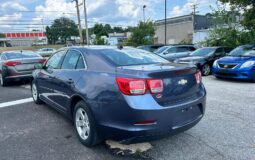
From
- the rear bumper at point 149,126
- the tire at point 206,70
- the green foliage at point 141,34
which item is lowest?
the tire at point 206,70

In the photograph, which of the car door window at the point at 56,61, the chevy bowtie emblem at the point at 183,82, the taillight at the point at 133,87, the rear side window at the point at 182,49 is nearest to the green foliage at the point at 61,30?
the rear side window at the point at 182,49

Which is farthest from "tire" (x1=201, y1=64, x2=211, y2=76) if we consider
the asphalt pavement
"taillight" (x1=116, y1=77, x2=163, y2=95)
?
"taillight" (x1=116, y1=77, x2=163, y2=95)

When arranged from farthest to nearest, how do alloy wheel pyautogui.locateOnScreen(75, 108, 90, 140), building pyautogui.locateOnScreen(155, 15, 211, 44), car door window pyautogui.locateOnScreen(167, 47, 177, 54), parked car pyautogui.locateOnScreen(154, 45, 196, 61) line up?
building pyautogui.locateOnScreen(155, 15, 211, 44)
car door window pyautogui.locateOnScreen(167, 47, 177, 54)
parked car pyautogui.locateOnScreen(154, 45, 196, 61)
alloy wheel pyautogui.locateOnScreen(75, 108, 90, 140)

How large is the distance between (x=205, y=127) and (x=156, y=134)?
1.61 metres

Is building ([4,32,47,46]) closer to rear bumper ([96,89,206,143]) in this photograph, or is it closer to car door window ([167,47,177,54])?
car door window ([167,47,177,54])

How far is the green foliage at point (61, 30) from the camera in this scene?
3442 inches

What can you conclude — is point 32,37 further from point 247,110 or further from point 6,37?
point 247,110

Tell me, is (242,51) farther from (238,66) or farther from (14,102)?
(14,102)

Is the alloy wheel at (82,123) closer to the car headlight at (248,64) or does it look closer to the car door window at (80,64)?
the car door window at (80,64)

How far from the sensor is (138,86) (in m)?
2.64

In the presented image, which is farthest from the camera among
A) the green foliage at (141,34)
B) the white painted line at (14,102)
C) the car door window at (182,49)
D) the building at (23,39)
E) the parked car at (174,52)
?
the building at (23,39)

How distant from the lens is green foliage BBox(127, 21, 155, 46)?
25.9 meters

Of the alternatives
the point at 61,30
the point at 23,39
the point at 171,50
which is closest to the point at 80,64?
the point at 171,50

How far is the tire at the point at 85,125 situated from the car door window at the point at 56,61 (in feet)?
4.26
